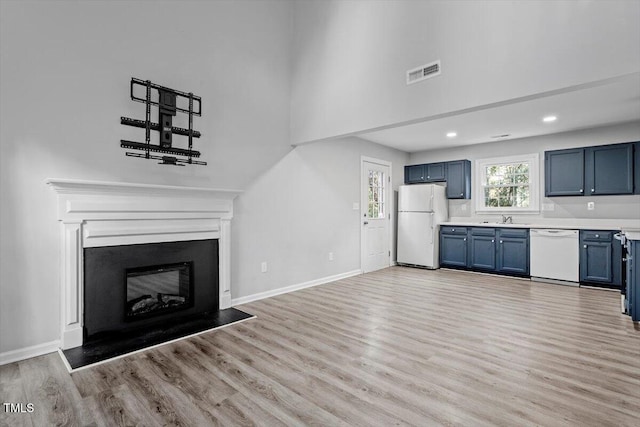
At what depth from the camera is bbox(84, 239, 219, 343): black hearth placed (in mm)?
2754

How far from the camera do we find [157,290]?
317cm

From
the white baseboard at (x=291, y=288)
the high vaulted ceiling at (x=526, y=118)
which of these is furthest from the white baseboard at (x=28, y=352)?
the high vaulted ceiling at (x=526, y=118)

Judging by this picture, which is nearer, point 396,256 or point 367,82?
point 367,82

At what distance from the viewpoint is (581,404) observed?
1.88 metres

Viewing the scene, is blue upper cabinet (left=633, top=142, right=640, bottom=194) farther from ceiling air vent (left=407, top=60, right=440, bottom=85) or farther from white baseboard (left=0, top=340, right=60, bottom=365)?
white baseboard (left=0, top=340, right=60, bottom=365)

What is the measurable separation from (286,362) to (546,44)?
319 centimetres

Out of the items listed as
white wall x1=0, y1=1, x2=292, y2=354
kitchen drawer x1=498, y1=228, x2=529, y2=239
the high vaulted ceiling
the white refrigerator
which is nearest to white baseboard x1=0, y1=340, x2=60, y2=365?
white wall x1=0, y1=1, x2=292, y2=354

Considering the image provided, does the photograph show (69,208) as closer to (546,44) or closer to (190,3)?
(190,3)

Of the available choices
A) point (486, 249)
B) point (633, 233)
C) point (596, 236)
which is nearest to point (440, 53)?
point (633, 233)

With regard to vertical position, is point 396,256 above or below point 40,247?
below

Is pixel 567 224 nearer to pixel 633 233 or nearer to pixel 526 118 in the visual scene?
pixel 526 118

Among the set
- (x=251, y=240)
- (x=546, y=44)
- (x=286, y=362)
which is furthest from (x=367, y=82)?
(x=286, y=362)

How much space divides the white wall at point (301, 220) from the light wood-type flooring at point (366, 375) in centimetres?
93

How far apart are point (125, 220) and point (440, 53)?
131 inches
